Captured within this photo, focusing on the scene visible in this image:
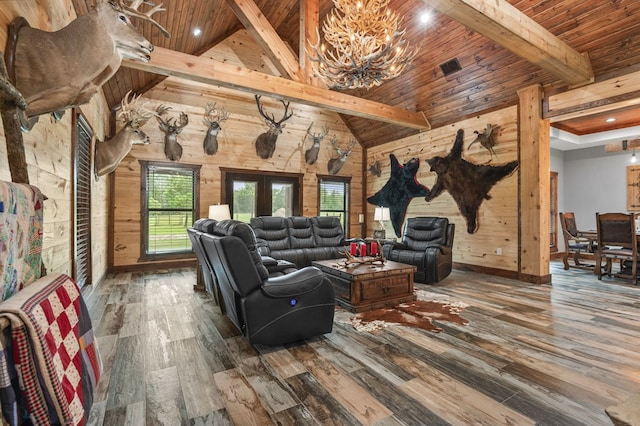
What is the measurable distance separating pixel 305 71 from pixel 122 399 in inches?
183

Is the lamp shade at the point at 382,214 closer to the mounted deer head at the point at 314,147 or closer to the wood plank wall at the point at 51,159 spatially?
the mounted deer head at the point at 314,147

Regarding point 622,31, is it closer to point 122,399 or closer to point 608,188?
point 608,188

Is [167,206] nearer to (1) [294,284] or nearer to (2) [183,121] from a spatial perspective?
(2) [183,121]

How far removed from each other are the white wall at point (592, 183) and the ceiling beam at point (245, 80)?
19.5ft

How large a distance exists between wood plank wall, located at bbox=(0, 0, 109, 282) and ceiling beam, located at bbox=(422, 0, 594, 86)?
2.93 metres

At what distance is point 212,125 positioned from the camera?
6.01 m

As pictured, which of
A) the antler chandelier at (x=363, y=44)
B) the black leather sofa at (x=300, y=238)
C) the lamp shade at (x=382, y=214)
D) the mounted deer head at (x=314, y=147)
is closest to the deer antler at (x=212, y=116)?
the mounted deer head at (x=314, y=147)

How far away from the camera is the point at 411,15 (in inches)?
194

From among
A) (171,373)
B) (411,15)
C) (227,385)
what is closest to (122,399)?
(171,373)

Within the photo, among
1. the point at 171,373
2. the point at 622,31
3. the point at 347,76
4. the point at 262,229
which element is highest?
the point at 622,31

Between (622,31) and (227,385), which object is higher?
(622,31)

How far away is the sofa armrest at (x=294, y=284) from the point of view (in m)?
2.49

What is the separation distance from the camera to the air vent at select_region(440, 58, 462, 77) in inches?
206

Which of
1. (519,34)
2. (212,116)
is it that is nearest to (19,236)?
(519,34)
